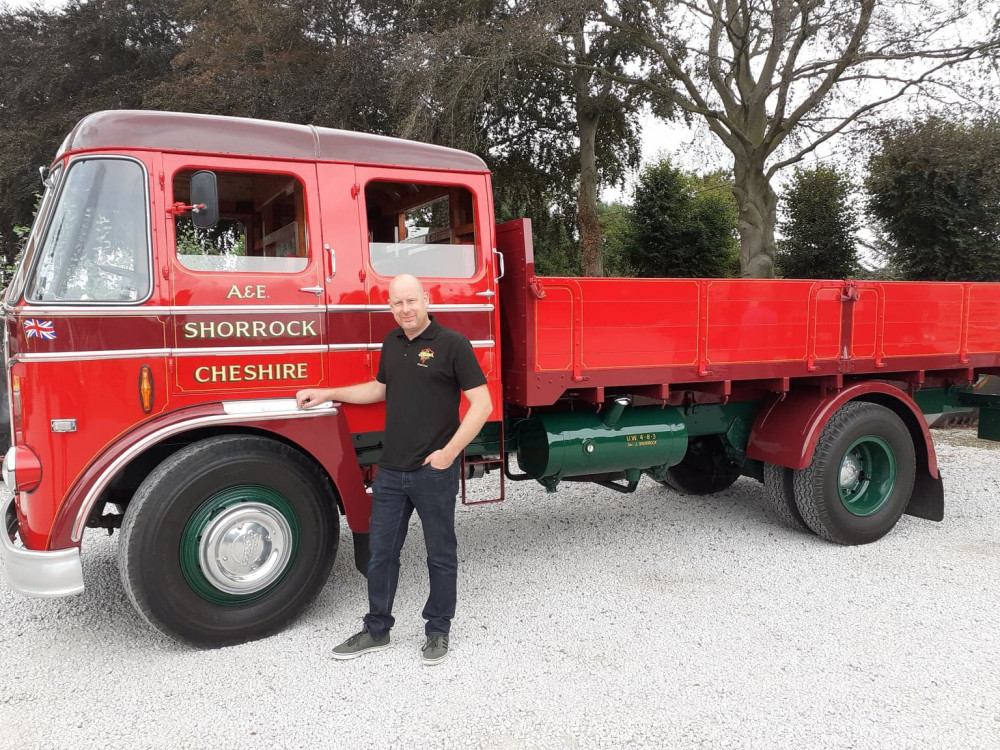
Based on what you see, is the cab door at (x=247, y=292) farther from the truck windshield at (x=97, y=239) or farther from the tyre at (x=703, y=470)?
the tyre at (x=703, y=470)

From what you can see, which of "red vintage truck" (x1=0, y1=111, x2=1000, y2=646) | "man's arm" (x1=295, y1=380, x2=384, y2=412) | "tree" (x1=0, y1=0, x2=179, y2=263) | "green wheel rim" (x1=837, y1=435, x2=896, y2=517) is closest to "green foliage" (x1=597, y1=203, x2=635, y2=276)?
"tree" (x1=0, y1=0, x2=179, y2=263)

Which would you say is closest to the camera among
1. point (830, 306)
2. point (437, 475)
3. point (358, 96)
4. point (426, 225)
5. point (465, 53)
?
point (437, 475)

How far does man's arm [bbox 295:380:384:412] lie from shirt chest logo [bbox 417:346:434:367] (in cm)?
36

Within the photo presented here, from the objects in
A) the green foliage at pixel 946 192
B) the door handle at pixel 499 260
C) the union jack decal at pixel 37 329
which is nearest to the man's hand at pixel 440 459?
the door handle at pixel 499 260

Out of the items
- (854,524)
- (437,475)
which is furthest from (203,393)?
Answer: (854,524)

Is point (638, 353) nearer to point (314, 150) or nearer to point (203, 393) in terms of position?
point (314, 150)

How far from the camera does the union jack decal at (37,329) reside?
10.2 ft

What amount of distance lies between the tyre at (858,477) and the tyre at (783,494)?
0.07 m

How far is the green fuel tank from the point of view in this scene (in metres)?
4.46

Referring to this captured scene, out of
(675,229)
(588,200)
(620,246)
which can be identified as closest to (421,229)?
(588,200)

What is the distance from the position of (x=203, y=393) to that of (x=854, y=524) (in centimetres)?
435

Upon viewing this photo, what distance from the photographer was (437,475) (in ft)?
10.9

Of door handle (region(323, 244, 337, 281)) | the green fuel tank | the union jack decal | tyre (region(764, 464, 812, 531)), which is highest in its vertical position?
door handle (region(323, 244, 337, 281))

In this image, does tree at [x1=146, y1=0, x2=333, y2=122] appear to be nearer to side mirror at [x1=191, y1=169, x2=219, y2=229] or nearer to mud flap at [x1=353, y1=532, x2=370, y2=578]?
side mirror at [x1=191, y1=169, x2=219, y2=229]
